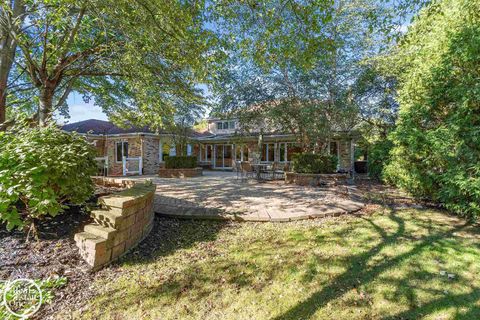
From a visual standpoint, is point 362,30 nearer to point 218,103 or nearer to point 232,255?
point 218,103

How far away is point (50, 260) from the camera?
3014mm

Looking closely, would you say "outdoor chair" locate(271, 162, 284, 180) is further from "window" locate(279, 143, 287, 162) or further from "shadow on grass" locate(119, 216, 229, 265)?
"shadow on grass" locate(119, 216, 229, 265)

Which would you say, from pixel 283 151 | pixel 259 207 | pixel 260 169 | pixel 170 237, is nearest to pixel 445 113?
pixel 259 207

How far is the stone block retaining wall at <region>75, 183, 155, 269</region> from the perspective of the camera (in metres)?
3.09

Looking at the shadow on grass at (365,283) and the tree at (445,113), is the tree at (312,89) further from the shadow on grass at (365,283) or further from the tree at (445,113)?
the shadow on grass at (365,283)

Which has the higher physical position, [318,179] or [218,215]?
[318,179]

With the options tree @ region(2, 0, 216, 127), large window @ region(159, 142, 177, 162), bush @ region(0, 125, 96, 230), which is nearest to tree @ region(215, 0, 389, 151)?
tree @ region(2, 0, 216, 127)

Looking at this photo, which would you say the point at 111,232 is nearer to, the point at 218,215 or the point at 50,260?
the point at 50,260

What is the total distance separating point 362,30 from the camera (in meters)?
11.6

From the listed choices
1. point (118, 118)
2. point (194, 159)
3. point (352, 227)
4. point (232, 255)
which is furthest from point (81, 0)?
point (194, 159)

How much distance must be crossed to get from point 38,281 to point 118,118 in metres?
10.4

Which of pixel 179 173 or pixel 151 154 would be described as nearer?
pixel 179 173

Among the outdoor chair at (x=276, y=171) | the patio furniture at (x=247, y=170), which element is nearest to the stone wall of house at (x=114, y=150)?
the patio furniture at (x=247, y=170)

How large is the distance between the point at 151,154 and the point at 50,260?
50.8ft
